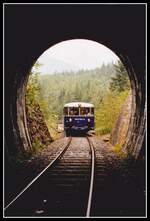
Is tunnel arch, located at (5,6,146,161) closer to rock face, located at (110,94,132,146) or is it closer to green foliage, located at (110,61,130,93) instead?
rock face, located at (110,94,132,146)

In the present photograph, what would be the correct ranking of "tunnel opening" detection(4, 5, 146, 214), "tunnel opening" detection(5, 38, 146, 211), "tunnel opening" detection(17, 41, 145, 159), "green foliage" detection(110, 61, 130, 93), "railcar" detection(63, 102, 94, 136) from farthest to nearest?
"green foliage" detection(110, 61, 130, 93), "railcar" detection(63, 102, 94, 136), "tunnel opening" detection(17, 41, 145, 159), "tunnel opening" detection(5, 38, 146, 211), "tunnel opening" detection(4, 5, 146, 214)

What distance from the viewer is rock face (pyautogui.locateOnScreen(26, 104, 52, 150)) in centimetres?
1878

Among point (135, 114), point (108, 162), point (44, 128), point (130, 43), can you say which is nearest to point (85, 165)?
point (108, 162)

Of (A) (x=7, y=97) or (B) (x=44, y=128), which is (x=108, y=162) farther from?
(B) (x=44, y=128)

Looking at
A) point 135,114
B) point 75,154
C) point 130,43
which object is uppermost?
point 130,43

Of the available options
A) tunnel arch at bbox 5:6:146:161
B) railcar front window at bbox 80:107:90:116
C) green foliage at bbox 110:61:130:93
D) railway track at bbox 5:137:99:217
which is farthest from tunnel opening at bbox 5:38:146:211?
green foliage at bbox 110:61:130:93

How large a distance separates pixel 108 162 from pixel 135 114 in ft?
6.94

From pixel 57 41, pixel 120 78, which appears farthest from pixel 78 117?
pixel 120 78

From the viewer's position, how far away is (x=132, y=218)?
729 centimetres

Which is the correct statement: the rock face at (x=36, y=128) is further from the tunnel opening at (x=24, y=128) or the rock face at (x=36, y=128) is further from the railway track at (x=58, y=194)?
the railway track at (x=58, y=194)

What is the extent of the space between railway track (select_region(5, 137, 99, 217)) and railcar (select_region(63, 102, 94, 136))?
18.2 metres

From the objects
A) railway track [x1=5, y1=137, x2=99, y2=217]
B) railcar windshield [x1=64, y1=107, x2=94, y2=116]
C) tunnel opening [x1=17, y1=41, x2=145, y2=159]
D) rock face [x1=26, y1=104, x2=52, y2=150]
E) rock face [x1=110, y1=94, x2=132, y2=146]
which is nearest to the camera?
railway track [x1=5, y1=137, x2=99, y2=217]

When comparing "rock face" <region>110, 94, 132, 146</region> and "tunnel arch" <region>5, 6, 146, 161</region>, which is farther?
"rock face" <region>110, 94, 132, 146</region>

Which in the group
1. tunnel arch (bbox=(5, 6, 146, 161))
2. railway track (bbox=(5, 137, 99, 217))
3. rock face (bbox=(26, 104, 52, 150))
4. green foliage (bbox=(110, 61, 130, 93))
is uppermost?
green foliage (bbox=(110, 61, 130, 93))
